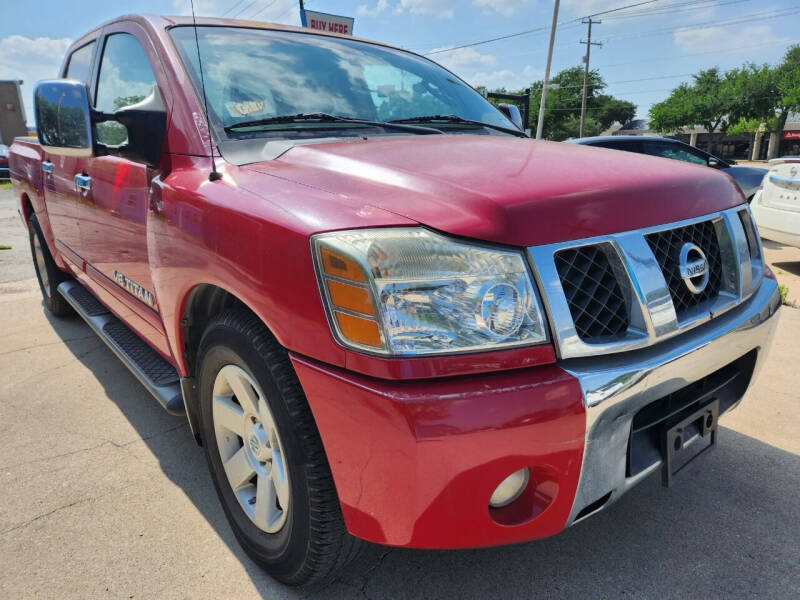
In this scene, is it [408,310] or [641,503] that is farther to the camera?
[641,503]

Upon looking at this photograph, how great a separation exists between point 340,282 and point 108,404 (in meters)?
2.40

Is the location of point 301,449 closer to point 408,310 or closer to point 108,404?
point 408,310

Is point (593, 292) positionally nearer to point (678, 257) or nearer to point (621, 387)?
point (621, 387)

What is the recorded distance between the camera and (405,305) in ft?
4.26

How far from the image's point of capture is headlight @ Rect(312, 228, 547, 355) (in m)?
1.29

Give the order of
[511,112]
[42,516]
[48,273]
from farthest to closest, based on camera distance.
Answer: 1. [48,273]
2. [511,112]
3. [42,516]

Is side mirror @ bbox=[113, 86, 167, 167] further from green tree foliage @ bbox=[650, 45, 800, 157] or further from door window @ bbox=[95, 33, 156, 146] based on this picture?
green tree foliage @ bbox=[650, 45, 800, 157]

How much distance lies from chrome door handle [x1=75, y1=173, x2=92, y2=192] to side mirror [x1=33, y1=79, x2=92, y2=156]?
39 cm

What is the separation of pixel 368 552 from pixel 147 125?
162 cm

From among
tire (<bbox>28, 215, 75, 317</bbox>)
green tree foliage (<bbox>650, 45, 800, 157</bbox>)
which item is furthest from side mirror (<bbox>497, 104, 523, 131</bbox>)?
green tree foliage (<bbox>650, 45, 800, 157</bbox>)

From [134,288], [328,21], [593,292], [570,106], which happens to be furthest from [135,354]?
[570,106]

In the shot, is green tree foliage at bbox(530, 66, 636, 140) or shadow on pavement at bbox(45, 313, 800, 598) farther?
green tree foliage at bbox(530, 66, 636, 140)

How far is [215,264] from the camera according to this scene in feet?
5.57

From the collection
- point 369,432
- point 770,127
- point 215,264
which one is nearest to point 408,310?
point 369,432
